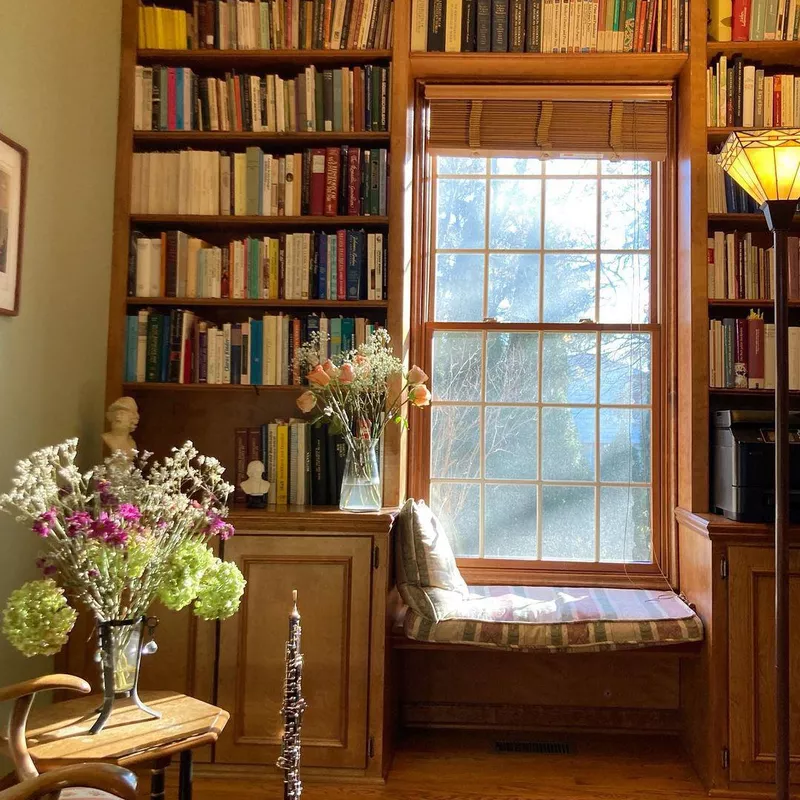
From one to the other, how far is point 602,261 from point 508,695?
1.90 meters

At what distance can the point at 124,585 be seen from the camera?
187cm

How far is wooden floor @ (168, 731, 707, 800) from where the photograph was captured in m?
2.69

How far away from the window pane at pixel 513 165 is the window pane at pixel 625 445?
1.12 metres

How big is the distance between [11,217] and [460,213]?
184 centimetres

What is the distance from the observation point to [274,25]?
3227 millimetres

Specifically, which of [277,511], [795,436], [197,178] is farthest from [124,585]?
[795,436]

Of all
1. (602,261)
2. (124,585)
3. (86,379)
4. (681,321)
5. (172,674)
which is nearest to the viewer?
(124,585)

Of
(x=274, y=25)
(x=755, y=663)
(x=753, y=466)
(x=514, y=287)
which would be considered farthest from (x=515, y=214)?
(x=755, y=663)

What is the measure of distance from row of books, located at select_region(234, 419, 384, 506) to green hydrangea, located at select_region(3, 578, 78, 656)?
4.50 feet

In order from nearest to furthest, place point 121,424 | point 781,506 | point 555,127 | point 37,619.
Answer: point 37,619 < point 781,506 < point 121,424 < point 555,127

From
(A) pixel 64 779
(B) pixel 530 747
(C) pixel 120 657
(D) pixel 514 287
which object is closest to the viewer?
(A) pixel 64 779

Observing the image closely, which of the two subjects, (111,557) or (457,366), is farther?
(457,366)

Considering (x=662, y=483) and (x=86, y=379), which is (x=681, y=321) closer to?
(x=662, y=483)

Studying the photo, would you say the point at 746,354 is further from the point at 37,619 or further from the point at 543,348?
the point at 37,619
